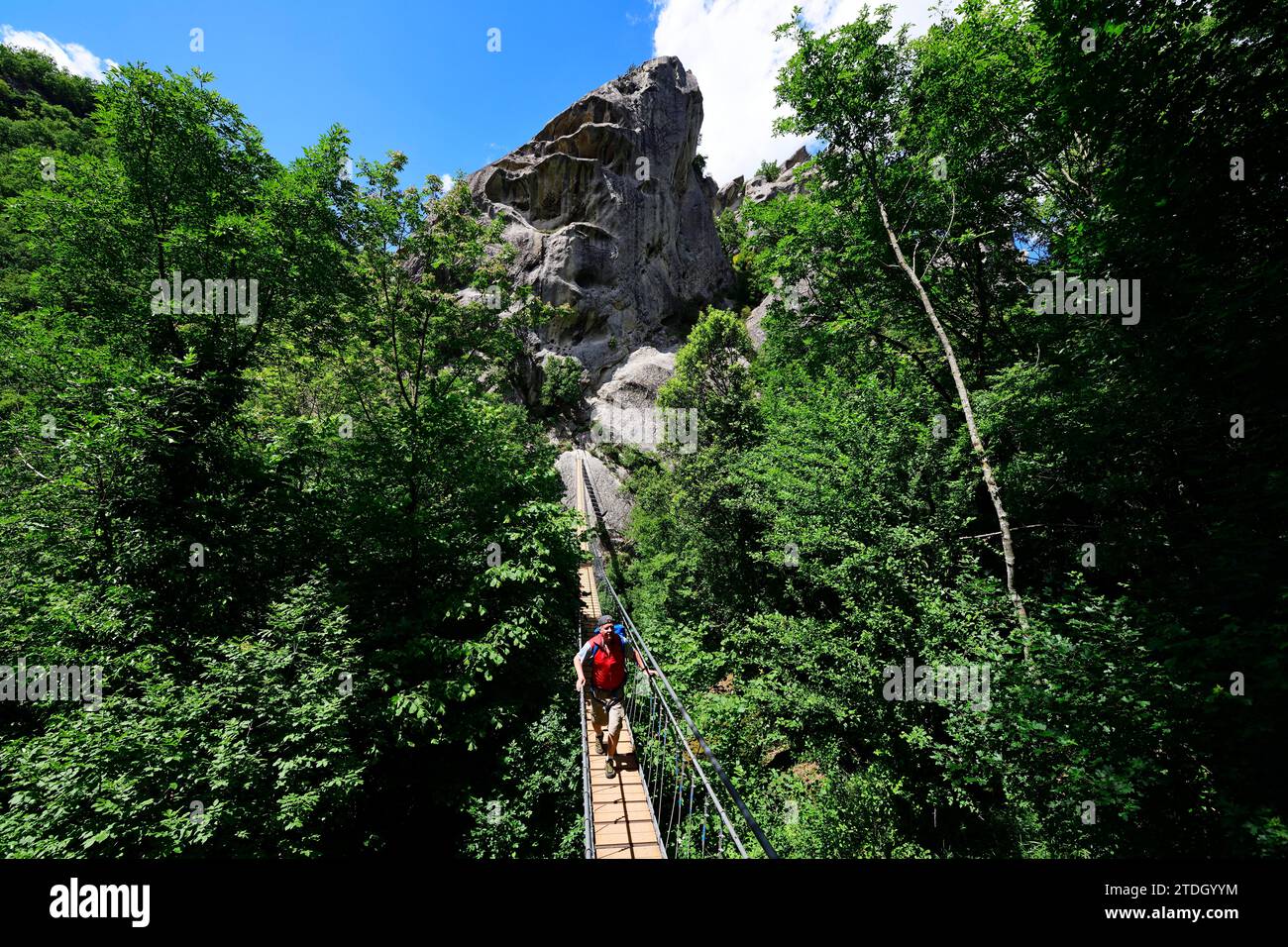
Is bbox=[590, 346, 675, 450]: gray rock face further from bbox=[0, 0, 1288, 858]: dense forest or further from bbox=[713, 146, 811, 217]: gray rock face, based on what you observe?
bbox=[713, 146, 811, 217]: gray rock face

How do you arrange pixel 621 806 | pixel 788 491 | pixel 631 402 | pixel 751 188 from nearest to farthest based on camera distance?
pixel 621 806
pixel 788 491
pixel 631 402
pixel 751 188

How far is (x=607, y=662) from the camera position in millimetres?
5352

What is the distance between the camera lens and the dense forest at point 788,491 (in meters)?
→ 4.09

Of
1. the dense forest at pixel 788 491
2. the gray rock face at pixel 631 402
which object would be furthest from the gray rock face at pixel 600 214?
the dense forest at pixel 788 491

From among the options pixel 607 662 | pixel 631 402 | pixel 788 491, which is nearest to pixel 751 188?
pixel 631 402

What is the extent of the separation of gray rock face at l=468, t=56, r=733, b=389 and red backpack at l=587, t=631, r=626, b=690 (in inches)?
1093

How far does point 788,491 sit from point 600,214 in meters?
30.2

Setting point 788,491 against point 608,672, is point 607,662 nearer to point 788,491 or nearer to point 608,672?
point 608,672

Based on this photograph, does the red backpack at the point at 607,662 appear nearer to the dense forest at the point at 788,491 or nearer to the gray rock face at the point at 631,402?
the dense forest at the point at 788,491

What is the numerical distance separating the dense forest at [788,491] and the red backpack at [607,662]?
2932 millimetres

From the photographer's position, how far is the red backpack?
17.6ft

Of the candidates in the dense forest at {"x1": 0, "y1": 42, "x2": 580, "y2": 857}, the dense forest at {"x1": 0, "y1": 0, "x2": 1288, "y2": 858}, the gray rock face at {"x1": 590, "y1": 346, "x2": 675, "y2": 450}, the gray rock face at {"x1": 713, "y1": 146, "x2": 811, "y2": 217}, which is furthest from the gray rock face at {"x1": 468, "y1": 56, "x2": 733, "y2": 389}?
the dense forest at {"x1": 0, "y1": 42, "x2": 580, "y2": 857}
